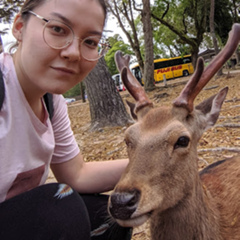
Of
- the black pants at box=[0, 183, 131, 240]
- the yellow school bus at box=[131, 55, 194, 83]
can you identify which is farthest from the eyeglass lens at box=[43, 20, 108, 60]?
the yellow school bus at box=[131, 55, 194, 83]

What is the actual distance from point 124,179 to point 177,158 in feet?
1.46

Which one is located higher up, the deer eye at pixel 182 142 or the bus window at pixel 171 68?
the deer eye at pixel 182 142

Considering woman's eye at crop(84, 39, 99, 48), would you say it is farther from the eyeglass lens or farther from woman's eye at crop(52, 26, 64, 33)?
woman's eye at crop(52, 26, 64, 33)

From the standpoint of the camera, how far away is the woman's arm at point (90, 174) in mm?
2365

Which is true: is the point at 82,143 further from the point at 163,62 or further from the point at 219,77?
the point at 163,62

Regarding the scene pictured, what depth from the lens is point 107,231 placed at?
2.33 m

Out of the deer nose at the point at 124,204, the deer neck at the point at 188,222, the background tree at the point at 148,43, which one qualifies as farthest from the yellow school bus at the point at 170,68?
the deer nose at the point at 124,204

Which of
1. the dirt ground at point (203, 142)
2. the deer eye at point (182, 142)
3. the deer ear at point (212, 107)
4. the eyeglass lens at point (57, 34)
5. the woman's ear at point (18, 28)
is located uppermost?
the woman's ear at point (18, 28)

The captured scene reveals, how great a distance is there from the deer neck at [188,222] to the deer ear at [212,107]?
1.97ft

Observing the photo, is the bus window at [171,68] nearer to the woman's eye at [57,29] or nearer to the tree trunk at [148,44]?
the tree trunk at [148,44]

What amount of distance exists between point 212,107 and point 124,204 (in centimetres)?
131

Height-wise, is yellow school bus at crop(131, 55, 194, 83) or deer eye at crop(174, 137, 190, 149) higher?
deer eye at crop(174, 137, 190, 149)

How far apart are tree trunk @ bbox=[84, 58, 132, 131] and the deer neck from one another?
4344 millimetres

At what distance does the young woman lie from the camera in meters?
1.64
